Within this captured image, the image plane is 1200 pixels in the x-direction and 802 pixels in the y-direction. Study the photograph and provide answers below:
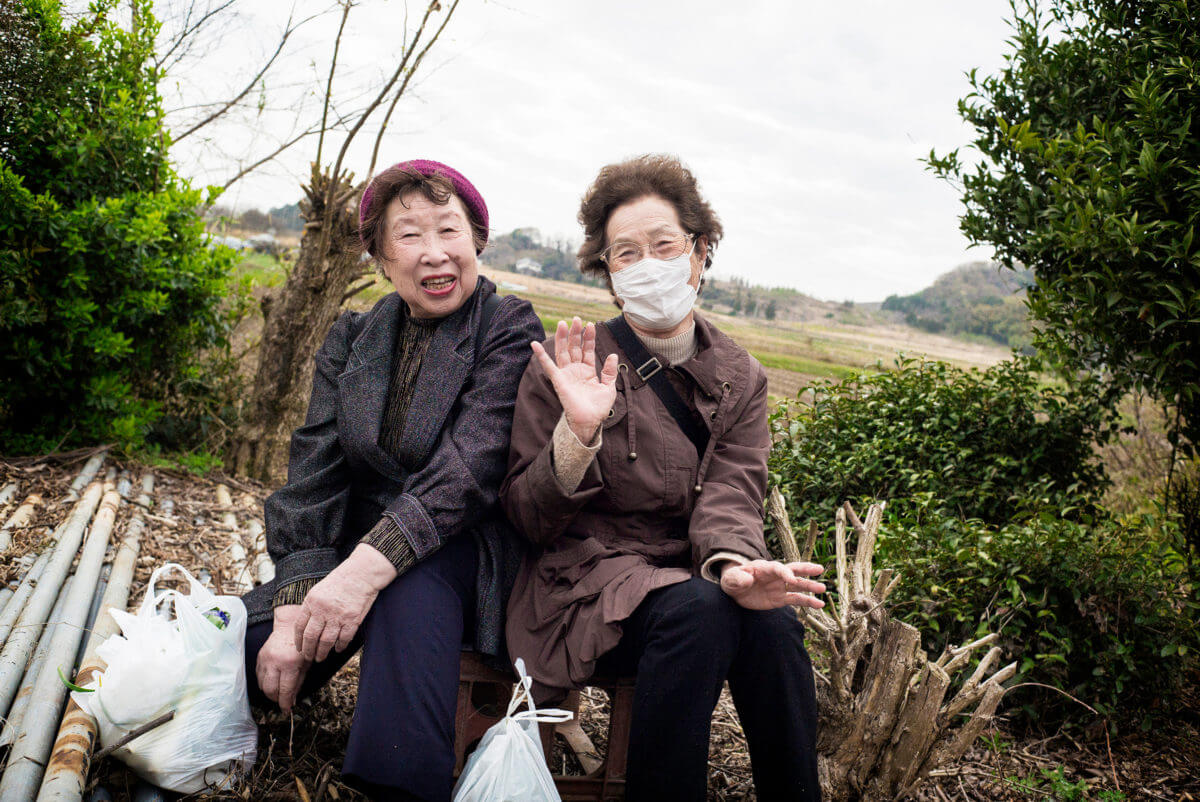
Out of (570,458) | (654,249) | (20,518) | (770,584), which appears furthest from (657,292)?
A: (20,518)

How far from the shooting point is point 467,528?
7.52 feet

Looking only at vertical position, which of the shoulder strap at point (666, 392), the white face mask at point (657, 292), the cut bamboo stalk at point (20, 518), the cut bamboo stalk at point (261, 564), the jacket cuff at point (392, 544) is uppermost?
the white face mask at point (657, 292)

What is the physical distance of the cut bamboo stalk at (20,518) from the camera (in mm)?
3307

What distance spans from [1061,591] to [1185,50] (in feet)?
7.19

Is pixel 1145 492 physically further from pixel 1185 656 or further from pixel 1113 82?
pixel 1113 82

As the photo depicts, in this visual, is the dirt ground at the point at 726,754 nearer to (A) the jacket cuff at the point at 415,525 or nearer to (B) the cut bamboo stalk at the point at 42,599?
(B) the cut bamboo stalk at the point at 42,599

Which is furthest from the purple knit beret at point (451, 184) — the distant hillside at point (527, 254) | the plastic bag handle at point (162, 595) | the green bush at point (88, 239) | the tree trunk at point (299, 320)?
the distant hillside at point (527, 254)

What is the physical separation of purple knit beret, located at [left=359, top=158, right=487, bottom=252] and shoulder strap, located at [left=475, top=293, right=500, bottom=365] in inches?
10.6

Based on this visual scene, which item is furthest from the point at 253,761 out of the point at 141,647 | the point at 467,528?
the point at 467,528

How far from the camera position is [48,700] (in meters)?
2.15

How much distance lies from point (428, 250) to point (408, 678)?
3.95ft

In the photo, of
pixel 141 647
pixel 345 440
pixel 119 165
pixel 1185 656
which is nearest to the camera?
pixel 141 647

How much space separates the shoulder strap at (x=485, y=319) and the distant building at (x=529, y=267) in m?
20.1

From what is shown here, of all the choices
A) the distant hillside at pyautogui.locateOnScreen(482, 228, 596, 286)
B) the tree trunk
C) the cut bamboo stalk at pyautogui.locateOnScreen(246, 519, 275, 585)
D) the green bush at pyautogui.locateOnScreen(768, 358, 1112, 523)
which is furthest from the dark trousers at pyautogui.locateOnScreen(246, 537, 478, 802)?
the distant hillside at pyautogui.locateOnScreen(482, 228, 596, 286)
